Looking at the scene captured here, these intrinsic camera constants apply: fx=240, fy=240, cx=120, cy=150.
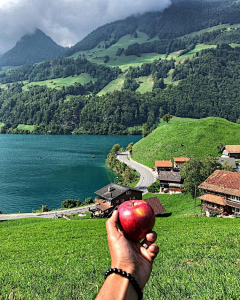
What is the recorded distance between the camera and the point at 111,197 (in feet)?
215

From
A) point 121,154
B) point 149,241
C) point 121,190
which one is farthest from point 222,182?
point 121,154

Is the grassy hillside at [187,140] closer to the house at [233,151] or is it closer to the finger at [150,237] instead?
the house at [233,151]

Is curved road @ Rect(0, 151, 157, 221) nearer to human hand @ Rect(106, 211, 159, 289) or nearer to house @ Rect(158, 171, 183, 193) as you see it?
house @ Rect(158, 171, 183, 193)

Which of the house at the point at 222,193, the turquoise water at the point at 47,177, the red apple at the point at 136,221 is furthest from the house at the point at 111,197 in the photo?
the red apple at the point at 136,221

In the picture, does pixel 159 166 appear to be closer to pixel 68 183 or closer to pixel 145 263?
pixel 68 183

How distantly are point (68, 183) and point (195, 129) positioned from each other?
267ft

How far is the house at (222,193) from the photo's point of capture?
51159 mm

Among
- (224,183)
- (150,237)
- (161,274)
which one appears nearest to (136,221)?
(150,237)

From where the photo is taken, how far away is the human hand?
4.23 meters

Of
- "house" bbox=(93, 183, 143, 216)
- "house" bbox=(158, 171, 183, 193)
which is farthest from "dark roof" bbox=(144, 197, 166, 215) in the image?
"house" bbox=(158, 171, 183, 193)

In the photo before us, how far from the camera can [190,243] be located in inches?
675

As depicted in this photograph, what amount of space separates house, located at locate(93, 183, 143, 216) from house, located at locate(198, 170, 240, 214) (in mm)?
18783

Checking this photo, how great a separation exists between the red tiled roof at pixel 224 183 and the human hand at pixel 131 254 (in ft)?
169

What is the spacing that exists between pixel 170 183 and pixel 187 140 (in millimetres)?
56680
